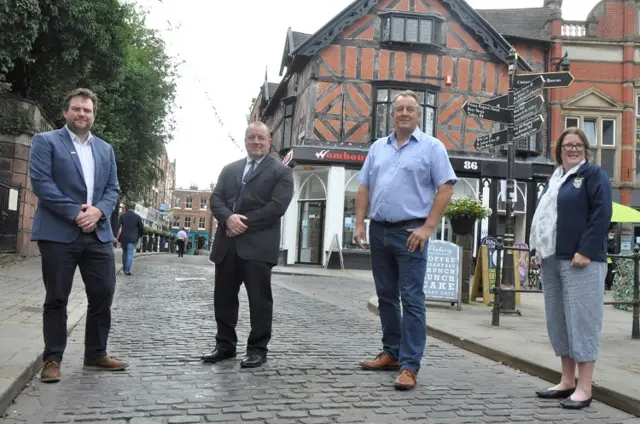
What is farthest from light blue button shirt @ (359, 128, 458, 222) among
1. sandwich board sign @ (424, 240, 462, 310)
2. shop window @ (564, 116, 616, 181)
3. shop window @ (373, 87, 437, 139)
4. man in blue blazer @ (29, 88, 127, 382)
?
shop window @ (564, 116, 616, 181)

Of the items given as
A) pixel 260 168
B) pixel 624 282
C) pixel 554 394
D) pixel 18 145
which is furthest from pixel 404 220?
pixel 18 145

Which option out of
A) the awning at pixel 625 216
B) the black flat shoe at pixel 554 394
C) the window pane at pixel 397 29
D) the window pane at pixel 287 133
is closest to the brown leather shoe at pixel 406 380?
the black flat shoe at pixel 554 394

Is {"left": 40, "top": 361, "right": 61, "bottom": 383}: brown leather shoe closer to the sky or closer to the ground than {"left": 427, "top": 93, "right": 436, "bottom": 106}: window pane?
closer to the ground

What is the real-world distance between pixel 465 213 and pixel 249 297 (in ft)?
19.0

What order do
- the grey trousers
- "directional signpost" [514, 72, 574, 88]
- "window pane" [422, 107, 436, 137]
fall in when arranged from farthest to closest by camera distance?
"window pane" [422, 107, 436, 137]
"directional signpost" [514, 72, 574, 88]
the grey trousers

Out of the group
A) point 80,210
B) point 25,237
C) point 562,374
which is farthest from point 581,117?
point 80,210

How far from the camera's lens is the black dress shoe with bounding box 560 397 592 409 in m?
3.77

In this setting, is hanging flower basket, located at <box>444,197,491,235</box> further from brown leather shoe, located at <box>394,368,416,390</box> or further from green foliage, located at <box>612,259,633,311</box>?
brown leather shoe, located at <box>394,368,416,390</box>

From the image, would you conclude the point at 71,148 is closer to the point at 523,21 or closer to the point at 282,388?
the point at 282,388

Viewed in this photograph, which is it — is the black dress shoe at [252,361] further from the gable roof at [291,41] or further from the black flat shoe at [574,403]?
the gable roof at [291,41]

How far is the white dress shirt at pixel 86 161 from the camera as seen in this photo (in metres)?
4.16

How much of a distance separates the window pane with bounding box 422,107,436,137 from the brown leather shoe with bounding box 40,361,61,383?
18.0m

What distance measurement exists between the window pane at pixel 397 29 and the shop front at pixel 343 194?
13.4ft

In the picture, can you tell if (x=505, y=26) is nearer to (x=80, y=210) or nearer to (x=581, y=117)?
(x=581, y=117)
